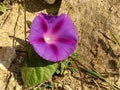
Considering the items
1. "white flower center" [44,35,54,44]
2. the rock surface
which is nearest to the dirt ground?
the rock surface

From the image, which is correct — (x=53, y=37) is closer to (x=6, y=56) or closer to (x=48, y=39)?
(x=48, y=39)

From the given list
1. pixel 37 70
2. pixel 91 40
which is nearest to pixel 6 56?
pixel 37 70

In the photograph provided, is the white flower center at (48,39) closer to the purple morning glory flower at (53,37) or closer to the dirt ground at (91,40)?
the purple morning glory flower at (53,37)

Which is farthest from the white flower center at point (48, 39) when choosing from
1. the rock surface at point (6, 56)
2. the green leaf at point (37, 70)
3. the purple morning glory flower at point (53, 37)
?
the rock surface at point (6, 56)

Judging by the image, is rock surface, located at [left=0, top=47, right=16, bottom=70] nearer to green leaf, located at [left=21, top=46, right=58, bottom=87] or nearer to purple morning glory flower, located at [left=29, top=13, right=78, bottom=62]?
green leaf, located at [left=21, top=46, right=58, bottom=87]

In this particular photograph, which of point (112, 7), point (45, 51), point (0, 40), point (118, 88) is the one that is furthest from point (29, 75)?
point (112, 7)
